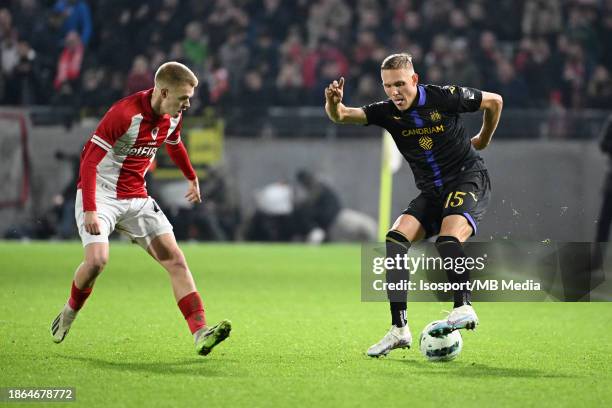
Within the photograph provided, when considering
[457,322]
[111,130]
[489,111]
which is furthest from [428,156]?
[111,130]

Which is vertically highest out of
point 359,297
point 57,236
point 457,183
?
point 457,183

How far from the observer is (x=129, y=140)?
6336 millimetres

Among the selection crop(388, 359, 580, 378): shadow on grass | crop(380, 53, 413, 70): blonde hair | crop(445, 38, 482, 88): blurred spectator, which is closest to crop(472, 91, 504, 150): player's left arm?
crop(380, 53, 413, 70): blonde hair

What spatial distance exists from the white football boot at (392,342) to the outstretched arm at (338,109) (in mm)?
1300

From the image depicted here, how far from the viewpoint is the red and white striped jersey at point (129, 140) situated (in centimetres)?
619

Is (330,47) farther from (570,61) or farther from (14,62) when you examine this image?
(14,62)

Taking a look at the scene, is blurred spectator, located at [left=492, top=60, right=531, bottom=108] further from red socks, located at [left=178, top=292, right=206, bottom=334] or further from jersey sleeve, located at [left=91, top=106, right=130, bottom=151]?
jersey sleeve, located at [left=91, top=106, right=130, bottom=151]

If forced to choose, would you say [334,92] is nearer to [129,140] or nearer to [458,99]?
[458,99]

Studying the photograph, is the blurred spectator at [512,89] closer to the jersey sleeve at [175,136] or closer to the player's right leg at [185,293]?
the jersey sleeve at [175,136]

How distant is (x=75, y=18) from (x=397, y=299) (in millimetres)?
12884

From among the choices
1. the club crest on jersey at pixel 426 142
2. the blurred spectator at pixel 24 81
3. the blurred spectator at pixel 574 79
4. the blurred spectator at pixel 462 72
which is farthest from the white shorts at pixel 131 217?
the blurred spectator at pixel 574 79

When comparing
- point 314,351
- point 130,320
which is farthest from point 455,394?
point 130,320

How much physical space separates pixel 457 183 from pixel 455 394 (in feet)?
6.11

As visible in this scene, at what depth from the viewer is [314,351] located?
21.6 ft
